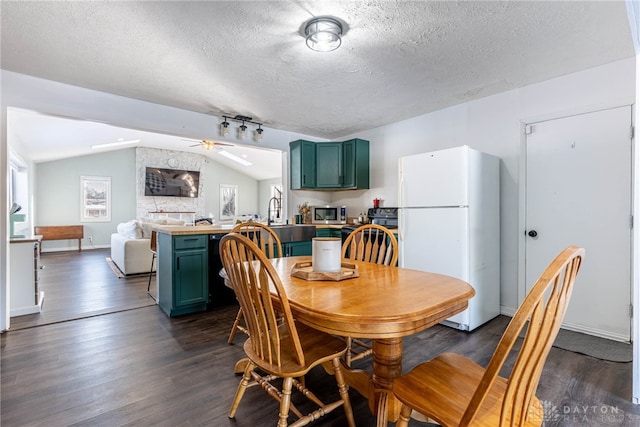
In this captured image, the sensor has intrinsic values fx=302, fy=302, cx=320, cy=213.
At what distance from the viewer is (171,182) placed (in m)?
9.12

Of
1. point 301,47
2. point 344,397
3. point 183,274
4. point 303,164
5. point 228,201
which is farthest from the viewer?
point 228,201

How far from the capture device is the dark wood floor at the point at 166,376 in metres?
1.58

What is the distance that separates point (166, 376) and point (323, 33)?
2438mm

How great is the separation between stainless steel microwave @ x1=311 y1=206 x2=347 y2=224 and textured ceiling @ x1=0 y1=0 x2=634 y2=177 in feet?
5.82

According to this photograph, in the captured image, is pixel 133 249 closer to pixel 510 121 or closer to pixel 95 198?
pixel 95 198

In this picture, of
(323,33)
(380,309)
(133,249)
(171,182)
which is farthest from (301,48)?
(171,182)

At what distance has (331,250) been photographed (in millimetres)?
1589

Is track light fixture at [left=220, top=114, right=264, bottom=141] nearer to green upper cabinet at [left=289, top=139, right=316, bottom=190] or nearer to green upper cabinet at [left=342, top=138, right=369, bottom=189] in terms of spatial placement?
green upper cabinet at [left=289, top=139, right=316, bottom=190]

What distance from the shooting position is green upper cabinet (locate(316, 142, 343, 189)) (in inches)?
177

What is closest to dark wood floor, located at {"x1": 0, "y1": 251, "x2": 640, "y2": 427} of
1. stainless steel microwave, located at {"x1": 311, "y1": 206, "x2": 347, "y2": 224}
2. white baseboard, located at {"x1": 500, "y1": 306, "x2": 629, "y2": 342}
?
white baseboard, located at {"x1": 500, "y1": 306, "x2": 629, "y2": 342}

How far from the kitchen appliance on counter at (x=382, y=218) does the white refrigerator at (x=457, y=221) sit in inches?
26.1

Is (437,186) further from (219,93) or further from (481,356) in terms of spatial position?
(219,93)

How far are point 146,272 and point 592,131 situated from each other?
20.2 feet

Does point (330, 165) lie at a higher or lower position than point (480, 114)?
lower
